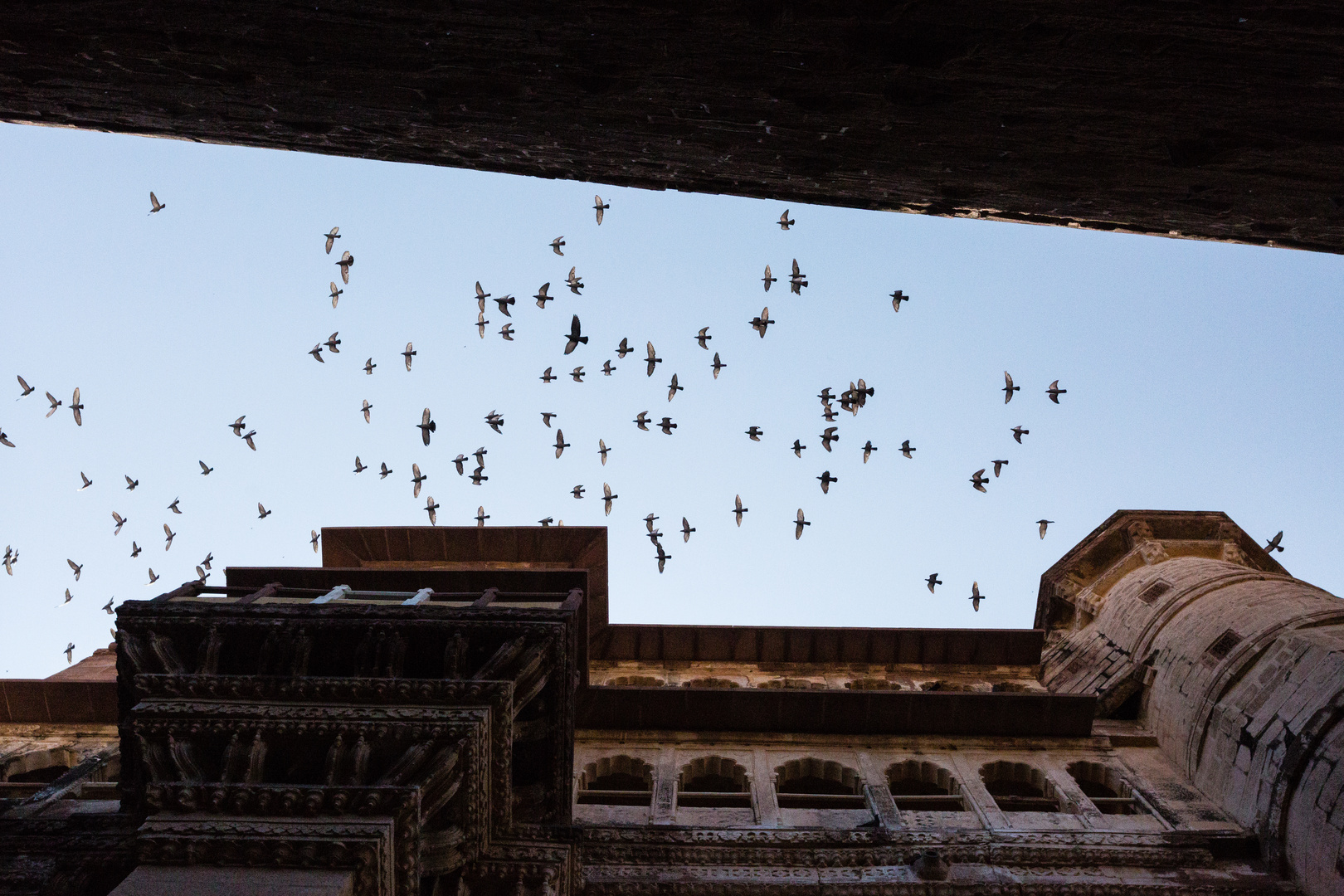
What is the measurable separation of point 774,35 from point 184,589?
12.1m

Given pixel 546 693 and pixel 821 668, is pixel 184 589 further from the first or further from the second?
pixel 821 668

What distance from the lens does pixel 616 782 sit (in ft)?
60.3

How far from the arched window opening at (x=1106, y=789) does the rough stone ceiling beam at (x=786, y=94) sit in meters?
10.7

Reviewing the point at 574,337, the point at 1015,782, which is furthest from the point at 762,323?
the point at 1015,782

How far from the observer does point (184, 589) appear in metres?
15.2

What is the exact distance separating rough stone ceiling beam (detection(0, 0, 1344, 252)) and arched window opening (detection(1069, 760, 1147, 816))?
1070 centimetres

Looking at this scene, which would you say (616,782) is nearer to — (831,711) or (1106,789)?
(831,711)

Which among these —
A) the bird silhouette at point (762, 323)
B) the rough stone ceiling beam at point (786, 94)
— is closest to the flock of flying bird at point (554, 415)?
the bird silhouette at point (762, 323)

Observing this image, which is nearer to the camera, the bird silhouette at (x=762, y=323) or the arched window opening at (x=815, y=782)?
the arched window opening at (x=815, y=782)

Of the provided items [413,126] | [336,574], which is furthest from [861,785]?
[413,126]

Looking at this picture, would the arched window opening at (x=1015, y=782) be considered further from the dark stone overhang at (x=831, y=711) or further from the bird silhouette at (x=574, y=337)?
the bird silhouette at (x=574, y=337)

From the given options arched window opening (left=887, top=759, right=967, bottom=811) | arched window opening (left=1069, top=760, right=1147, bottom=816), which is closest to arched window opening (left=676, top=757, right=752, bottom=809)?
arched window opening (left=887, top=759, right=967, bottom=811)

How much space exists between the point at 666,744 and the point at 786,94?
Answer: 13434 millimetres

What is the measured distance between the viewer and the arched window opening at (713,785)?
56.1 ft
